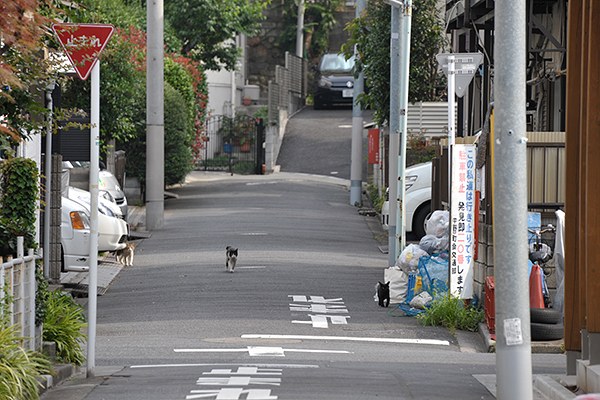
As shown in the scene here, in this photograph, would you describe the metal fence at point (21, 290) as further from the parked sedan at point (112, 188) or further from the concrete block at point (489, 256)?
the parked sedan at point (112, 188)

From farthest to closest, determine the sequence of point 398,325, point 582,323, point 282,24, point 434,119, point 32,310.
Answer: point 282,24 → point 434,119 → point 398,325 → point 32,310 → point 582,323

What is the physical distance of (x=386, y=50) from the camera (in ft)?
97.6

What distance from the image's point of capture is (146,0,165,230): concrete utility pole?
91.0ft

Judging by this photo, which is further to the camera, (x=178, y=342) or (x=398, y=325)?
(x=398, y=325)

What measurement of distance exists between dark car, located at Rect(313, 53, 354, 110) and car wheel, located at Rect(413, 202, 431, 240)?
27.7 meters

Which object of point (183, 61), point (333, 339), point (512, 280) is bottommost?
point (333, 339)

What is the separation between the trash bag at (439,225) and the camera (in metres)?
18.7

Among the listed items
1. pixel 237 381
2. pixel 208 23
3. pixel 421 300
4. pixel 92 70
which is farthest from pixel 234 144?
pixel 237 381

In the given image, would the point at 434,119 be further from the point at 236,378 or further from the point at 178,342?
the point at 236,378

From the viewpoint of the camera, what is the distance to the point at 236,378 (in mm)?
11562

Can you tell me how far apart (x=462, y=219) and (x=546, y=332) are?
283 cm

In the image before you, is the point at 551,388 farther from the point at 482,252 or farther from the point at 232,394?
the point at 482,252

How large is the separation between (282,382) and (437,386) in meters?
1.43

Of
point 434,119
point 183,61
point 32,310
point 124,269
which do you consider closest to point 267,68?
point 183,61
